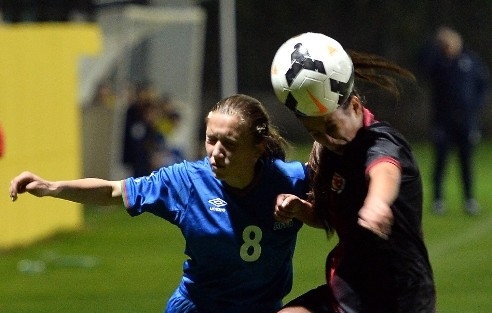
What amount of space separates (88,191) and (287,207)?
98 cm

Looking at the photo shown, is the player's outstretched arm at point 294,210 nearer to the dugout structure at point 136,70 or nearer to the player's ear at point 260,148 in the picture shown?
the player's ear at point 260,148

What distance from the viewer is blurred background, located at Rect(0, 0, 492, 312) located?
37.6ft

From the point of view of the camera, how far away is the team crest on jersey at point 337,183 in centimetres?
491

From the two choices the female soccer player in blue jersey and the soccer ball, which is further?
the female soccer player in blue jersey

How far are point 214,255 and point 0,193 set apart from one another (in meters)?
7.45

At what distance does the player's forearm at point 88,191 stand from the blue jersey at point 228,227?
6cm

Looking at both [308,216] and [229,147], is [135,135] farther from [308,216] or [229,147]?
[308,216]

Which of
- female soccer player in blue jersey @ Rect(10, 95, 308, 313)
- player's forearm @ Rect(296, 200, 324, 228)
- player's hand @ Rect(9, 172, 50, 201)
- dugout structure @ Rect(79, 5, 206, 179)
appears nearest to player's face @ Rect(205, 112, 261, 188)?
female soccer player in blue jersey @ Rect(10, 95, 308, 313)

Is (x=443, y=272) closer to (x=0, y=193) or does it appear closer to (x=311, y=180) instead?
(x=0, y=193)

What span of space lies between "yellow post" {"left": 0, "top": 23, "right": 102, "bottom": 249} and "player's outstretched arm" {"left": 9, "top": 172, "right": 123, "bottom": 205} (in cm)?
719

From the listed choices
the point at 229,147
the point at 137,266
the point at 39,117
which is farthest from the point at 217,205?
the point at 39,117

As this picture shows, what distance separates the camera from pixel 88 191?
17.7 ft

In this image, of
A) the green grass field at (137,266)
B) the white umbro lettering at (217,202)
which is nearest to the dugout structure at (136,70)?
the green grass field at (137,266)

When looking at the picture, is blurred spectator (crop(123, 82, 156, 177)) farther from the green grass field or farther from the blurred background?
the green grass field
